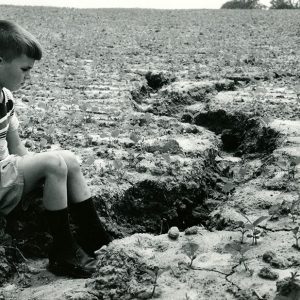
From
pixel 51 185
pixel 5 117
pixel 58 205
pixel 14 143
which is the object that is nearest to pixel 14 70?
pixel 5 117

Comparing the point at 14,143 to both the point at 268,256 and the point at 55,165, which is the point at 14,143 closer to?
the point at 55,165

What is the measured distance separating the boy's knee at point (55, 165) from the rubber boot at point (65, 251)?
19cm

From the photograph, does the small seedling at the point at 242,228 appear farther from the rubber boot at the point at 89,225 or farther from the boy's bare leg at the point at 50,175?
the boy's bare leg at the point at 50,175

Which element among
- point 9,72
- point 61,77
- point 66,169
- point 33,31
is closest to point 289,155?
point 66,169

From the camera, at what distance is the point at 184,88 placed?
554cm

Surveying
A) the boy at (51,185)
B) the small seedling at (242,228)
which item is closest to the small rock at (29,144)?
the boy at (51,185)

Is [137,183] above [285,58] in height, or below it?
below

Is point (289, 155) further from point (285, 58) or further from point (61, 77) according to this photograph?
point (285, 58)

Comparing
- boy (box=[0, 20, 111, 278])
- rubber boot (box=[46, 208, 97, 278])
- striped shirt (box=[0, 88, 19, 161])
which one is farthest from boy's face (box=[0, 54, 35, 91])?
rubber boot (box=[46, 208, 97, 278])

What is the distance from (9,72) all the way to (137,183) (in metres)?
1.10

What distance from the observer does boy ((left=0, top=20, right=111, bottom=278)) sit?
2.39 metres

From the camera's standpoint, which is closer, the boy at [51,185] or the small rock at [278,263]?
the small rock at [278,263]

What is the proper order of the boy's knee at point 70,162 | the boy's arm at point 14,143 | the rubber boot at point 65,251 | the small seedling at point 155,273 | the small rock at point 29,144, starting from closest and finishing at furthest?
the small seedling at point 155,273, the rubber boot at point 65,251, the boy's knee at point 70,162, the boy's arm at point 14,143, the small rock at point 29,144

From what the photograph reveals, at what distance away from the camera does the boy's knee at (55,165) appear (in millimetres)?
2379
